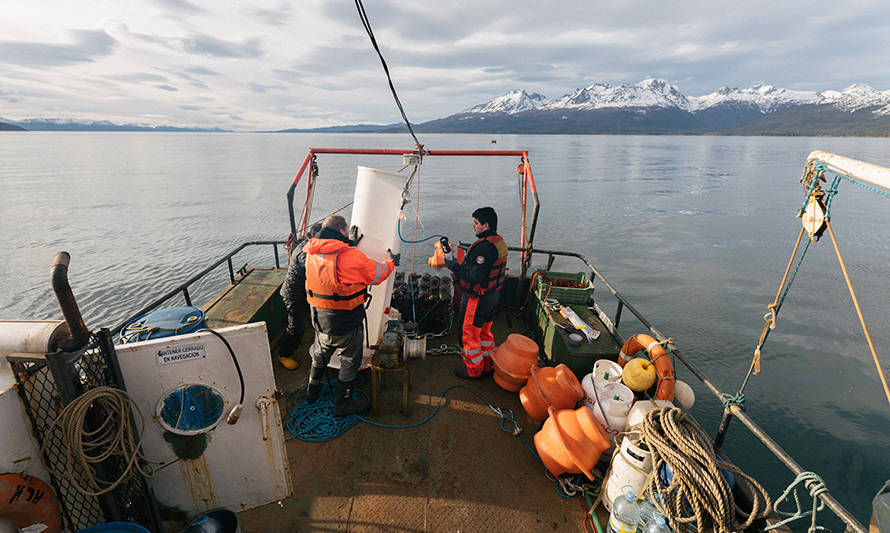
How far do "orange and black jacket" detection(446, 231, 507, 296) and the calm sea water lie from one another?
3.71 ft

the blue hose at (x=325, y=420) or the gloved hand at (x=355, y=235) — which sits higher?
the gloved hand at (x=355, y=235)

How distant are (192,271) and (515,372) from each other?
17150mm

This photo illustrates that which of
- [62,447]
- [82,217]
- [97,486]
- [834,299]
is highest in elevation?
[62,447]

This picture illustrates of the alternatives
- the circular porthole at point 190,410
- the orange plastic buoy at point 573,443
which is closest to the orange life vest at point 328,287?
the circular porthole at point 190,410

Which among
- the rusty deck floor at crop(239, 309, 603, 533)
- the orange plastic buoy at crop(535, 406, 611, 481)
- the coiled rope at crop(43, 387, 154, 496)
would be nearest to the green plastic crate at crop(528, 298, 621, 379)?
the rusty deck floor at crop(239, 309, 603, 533)

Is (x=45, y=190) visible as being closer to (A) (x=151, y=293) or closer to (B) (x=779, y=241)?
(A) (x=151, y=293)

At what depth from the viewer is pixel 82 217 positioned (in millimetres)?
25922

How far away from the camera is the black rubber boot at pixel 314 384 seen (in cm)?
429

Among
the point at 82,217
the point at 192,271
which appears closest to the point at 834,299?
the point at 192,271

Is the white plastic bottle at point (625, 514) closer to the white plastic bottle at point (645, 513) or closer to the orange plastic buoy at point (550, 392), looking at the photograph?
the white plastic bottle at point (645, 513)

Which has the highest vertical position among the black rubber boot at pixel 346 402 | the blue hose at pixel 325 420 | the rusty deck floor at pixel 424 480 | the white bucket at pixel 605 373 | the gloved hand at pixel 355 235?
the gloved hand at pixel 355 235

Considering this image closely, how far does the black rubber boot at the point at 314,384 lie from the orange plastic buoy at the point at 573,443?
2.47 meters

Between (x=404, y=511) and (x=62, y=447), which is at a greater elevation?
(x=62, y=447)

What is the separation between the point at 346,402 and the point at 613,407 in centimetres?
281
